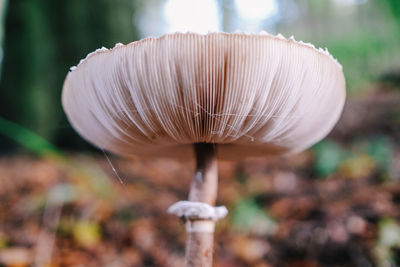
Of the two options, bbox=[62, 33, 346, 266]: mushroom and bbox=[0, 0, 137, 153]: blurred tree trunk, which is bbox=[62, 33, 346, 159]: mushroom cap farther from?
bbox=[0, 0, 137, 153]: blurred tree trunk

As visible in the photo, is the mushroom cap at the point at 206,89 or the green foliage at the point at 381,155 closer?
the mushroom cap at the point at 206,89

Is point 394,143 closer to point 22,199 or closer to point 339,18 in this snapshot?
point 22,199

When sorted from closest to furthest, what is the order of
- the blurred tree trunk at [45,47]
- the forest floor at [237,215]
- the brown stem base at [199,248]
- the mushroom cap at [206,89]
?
the mushroom cap at [206,89], the brown stem base at [199,248], the forest floor at [237,215], the blurred tree trunk at [45,47]

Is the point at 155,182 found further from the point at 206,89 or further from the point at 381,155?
the point at 206,89

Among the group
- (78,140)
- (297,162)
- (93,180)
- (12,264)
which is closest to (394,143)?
(297,162)

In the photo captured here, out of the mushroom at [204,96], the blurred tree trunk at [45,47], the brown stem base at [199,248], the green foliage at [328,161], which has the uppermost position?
the blurred tree trunk at [45,47]

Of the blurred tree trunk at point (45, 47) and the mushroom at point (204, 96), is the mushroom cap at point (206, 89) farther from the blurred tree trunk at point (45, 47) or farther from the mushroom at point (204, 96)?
the blurred tree trunk at point (45, 47)

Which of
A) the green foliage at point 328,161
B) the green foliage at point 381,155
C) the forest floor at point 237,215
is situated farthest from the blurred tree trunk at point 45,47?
the green foliage at point 381,155
